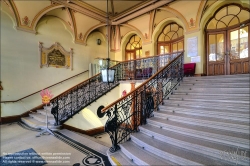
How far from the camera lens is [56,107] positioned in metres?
4.70

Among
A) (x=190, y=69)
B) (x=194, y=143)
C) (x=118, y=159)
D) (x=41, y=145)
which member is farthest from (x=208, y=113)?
(x=41, y=145)

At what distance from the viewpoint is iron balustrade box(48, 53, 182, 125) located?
16.8 ft

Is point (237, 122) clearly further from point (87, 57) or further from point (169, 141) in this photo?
point (87, 57)

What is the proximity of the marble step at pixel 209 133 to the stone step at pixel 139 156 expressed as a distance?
0.74 meters

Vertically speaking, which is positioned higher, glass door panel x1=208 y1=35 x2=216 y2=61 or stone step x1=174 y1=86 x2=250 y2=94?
glass door panel x1=208 y1=35 x2=216 y2=61

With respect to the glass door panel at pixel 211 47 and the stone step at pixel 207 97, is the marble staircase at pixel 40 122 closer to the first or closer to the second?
the stone step at pixel 207 97

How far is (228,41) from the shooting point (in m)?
5.92

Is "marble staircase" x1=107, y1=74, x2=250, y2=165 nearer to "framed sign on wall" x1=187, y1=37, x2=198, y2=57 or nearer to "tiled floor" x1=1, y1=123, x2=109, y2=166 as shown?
"tiled floor" x1=1, y1=123, x2=109, y2=166

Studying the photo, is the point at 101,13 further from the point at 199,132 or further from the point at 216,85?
Result: the point at 199,132

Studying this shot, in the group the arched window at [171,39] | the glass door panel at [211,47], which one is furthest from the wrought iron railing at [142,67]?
the glass door panel at [211,47]

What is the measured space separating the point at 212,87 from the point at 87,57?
22.2 ft

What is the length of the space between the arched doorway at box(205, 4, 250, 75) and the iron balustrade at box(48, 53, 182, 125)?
177 cm

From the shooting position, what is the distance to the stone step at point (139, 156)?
213 centimetres

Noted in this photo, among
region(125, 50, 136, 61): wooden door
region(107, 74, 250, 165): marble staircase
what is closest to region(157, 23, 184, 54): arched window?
region(125, 50, 136, 61): wooden door
